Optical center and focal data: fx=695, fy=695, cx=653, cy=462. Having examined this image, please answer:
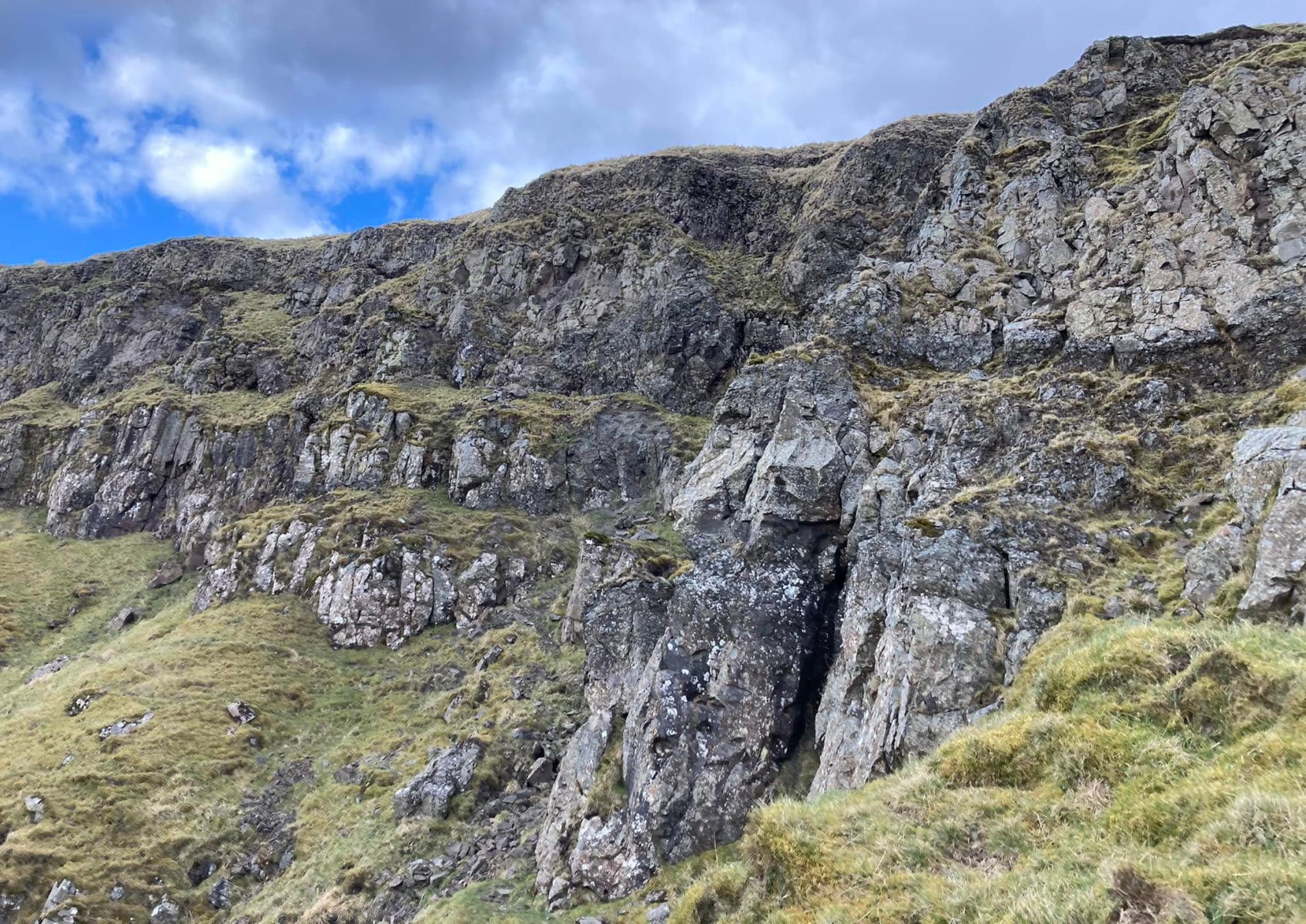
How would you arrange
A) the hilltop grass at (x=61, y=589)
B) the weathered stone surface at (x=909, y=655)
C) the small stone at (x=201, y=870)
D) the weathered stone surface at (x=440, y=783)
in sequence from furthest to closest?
the hilltop grass at (x=61, y=589), the small stone at (x=201, y=870), the weathered stone surface at (x=440, y=783), the weathered stone surface at (x=909, y=655)

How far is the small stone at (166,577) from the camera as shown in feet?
187

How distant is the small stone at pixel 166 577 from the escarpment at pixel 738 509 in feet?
6.10

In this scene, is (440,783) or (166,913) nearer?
(166,913)

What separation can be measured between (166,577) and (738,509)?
5381 cm

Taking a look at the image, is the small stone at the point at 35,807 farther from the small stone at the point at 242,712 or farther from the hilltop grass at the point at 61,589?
the hilltop grass at the point at 61,589

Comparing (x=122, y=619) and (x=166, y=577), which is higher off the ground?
(x=166, y=577)

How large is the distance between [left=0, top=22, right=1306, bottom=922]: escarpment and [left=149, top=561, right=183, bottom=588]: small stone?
6.10 ft

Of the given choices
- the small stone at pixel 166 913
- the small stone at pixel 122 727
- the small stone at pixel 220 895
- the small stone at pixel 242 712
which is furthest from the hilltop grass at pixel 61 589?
the small stone at pixel 220 895

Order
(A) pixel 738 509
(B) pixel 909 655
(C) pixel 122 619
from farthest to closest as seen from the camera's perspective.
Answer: (C) pixel 122 619 → (A) pixel 738 509 → (B) pixel 909 655

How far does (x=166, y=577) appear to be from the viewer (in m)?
57.6

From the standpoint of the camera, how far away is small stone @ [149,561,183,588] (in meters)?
57.1

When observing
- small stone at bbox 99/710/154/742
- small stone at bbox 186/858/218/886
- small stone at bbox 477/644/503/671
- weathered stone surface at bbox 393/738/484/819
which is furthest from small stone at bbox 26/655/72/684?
weathered stone surface at bbox 393/738/484/819

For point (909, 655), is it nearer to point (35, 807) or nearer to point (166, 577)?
point (35, 807)

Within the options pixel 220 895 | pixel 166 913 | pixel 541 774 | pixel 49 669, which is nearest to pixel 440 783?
pixel 541 774
